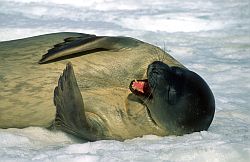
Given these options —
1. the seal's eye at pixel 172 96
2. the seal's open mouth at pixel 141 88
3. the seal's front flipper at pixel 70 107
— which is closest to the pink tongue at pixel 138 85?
the seal's open mouth at pixel 141 88

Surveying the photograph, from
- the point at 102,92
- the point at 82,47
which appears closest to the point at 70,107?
the point at 102,92

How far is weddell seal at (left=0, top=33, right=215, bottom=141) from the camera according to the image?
3.04m

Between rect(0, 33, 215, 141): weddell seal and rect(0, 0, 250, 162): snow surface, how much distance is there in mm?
128

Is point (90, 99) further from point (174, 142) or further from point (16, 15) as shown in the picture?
point (16, 15)

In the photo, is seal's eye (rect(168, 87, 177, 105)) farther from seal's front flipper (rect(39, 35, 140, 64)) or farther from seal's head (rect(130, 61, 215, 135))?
seal's front flipper (rect(39, 35, 140, 64))

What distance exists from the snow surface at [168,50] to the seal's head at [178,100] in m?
0.10

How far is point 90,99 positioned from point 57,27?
4.52 m

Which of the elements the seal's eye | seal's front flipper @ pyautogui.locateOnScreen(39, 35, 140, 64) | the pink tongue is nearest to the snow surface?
the seal's eye

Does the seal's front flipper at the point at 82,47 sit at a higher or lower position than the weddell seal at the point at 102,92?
higher

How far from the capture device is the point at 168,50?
Result: 6.63 m

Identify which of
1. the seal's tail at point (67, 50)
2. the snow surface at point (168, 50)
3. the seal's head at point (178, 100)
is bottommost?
the snow surface at point (168, 50)

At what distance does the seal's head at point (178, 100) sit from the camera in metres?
3.17

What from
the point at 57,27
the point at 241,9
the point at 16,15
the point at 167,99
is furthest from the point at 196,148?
the point at 241,9

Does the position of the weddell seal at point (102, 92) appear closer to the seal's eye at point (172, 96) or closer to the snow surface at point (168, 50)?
the seal's eye at point (172, 96)
